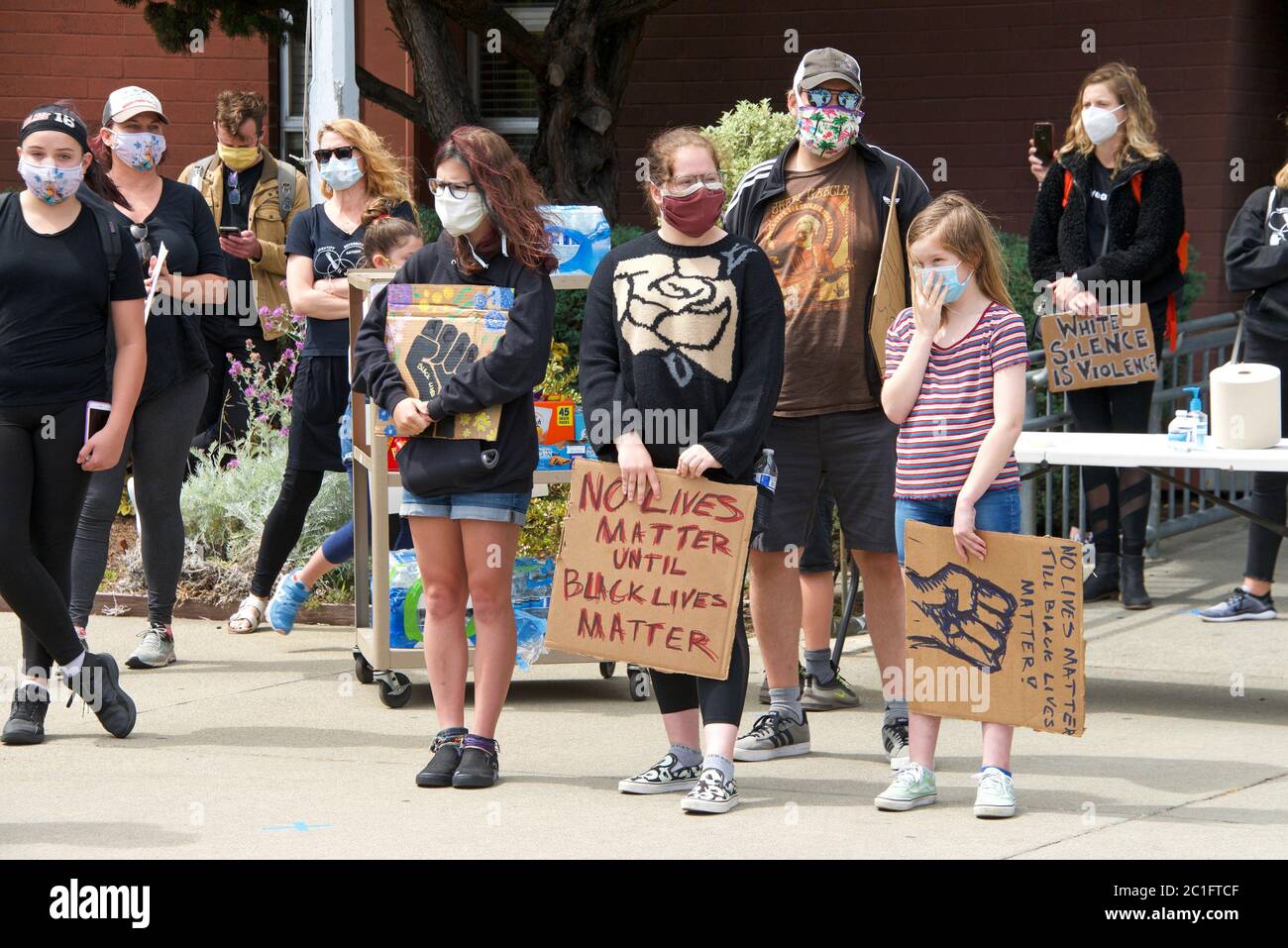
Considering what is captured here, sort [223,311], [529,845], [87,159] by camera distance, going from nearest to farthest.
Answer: [529,845] → [87,159] → [223,311]

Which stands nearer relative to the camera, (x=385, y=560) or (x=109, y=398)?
(x=109, y=398)

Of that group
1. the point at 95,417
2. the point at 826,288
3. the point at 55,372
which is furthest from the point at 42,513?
the point at 826,288

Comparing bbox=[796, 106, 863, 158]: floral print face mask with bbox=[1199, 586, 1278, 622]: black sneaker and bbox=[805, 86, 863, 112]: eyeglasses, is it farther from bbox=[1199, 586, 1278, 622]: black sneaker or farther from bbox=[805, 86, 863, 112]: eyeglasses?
bbox=[1199, 586, 1278, 622]: black sneaker

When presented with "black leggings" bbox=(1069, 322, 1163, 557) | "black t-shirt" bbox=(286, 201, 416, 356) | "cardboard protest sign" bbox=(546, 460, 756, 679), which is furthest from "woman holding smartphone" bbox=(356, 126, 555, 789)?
"black leggings" bbox=(1069, 322, 1163, 557)

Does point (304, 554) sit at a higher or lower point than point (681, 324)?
lower

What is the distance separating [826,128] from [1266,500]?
311cm

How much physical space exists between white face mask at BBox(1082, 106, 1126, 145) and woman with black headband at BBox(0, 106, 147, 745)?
4049 millimetres

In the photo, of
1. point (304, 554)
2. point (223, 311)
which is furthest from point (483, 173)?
point (223, 311)

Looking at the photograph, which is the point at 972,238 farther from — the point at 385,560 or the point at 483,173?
the point at 385,560

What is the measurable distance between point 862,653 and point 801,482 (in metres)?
1.83

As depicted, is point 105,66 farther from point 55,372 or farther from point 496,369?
point 496,369

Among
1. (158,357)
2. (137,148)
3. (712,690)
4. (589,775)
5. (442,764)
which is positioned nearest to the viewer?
(712,690)

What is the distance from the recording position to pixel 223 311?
377 inches

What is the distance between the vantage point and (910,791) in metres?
5.30
